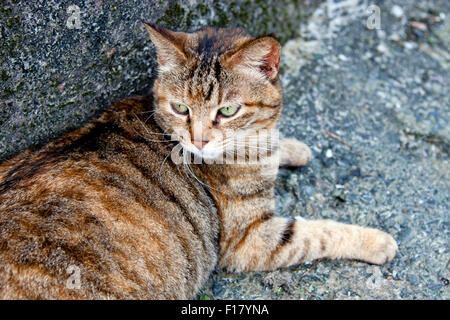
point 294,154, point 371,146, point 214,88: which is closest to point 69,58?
point 214,88

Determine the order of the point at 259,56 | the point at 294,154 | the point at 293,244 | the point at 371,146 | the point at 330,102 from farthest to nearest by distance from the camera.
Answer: the point at 330,102
the point at 371,146
the point at 294,154
the point at 293,244
the point at 259,56

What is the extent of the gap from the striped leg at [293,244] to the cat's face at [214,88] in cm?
60

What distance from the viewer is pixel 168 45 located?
2.71 meters

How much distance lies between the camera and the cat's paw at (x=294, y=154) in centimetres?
358

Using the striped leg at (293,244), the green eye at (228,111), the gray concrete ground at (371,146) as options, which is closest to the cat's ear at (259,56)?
the green eye at (228,111)

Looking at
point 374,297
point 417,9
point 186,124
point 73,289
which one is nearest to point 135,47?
point 186,124

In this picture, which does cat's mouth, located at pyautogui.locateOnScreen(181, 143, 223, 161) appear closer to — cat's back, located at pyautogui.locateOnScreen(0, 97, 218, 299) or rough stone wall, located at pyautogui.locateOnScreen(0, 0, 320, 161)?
cat's back, located at pyautogui.locateOnScreen(0, 97, 218, 299)

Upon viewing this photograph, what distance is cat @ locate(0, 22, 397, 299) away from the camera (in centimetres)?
232

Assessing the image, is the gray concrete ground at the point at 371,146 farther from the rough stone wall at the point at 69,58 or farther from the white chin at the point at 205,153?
the rough stone wall at the point at 69,58

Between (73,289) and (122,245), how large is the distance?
333 millimetres

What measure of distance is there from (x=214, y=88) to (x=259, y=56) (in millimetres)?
315

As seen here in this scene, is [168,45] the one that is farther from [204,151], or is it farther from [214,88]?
[204,151]

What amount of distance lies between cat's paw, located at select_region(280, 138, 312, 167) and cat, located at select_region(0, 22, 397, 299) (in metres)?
0.45

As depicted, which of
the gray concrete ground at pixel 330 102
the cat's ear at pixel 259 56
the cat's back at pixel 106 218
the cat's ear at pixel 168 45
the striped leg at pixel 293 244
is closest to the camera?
the cat's back at pixel 106 218
